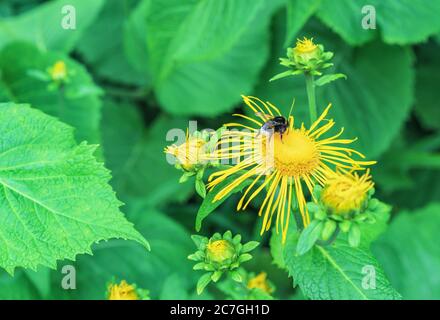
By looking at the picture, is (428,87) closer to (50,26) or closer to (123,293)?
(50,26)

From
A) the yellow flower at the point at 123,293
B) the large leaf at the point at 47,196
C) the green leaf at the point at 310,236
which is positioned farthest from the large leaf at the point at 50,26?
the green leaf at the point at 310,236

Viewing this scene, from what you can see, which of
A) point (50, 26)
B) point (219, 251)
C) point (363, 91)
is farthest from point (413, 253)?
point (50, 26)

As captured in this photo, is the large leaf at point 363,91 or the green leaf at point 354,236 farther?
the large leaf at point 363,91

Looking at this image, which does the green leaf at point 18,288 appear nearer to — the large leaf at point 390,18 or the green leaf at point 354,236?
the green leaf at point 354,236

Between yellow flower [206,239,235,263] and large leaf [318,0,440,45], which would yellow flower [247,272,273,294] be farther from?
large leaf [318,0,440,45]

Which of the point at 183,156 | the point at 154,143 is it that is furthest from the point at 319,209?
the point at 154,143

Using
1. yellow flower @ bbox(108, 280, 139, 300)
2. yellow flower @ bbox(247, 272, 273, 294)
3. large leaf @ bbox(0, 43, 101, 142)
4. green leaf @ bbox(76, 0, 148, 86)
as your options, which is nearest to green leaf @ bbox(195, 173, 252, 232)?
yellow flower @ bbox(108, 280, 139, 300)
